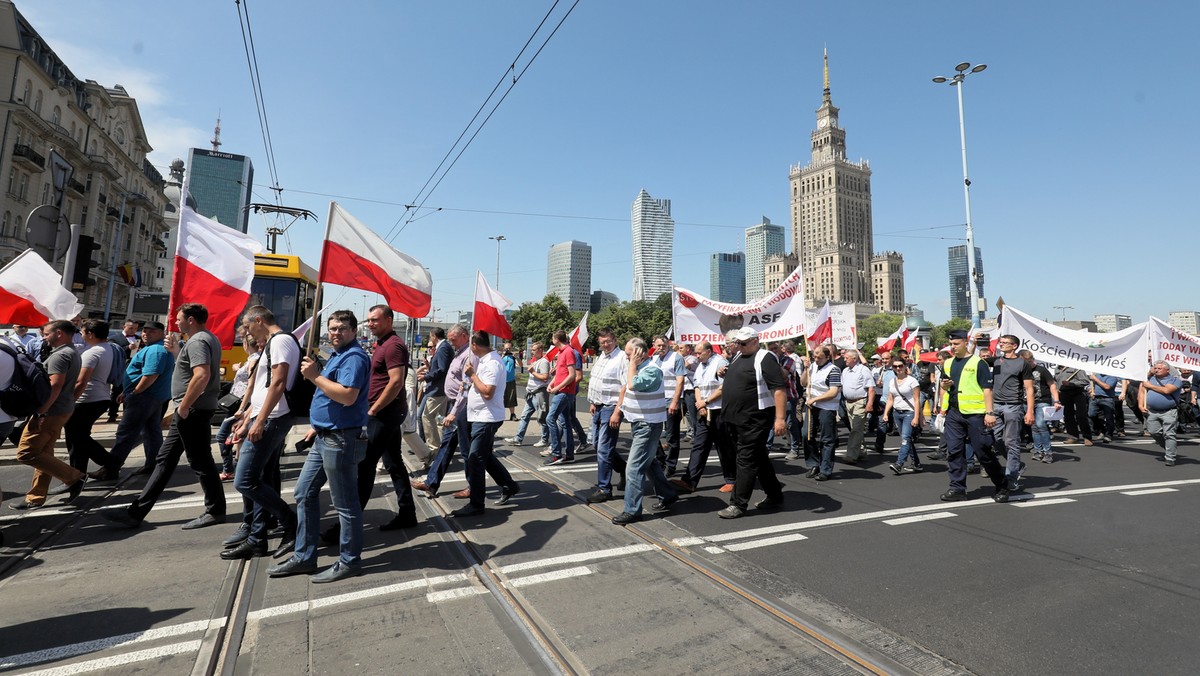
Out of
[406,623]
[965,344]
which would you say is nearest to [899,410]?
[965,344]

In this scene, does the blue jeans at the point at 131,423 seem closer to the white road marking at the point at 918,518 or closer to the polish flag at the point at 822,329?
the white road marking at the point at 918,518

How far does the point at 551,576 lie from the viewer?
4008 mm

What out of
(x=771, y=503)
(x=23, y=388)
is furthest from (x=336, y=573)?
(x=771, y=503)

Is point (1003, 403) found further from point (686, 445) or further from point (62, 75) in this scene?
point (62, 75)

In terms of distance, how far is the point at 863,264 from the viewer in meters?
141

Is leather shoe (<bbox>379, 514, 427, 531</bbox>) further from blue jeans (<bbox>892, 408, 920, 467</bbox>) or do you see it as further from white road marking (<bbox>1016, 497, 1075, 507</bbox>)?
blue jeans (<bbox>892, 408, 920, 467</bbox>)

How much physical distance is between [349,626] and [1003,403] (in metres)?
7.80

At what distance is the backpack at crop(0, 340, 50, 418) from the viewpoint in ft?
14.2

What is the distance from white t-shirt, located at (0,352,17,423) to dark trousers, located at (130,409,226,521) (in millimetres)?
1018

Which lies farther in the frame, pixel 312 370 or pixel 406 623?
pixel 312 370

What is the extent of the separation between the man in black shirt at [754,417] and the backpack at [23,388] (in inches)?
225

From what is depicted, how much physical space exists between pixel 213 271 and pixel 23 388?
165 cm

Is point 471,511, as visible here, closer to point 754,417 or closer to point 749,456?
point 749,456

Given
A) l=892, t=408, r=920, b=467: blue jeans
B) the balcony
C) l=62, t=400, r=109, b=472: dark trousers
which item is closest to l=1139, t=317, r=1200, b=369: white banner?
l=892, t=408, r=920, b=467: blue jeans
